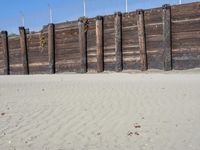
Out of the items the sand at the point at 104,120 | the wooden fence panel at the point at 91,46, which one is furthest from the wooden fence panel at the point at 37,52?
the sand at the point at 104,120

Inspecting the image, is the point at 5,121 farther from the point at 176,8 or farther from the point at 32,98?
the point at 176,8

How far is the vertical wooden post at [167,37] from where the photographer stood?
18.9m

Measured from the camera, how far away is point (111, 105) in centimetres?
987

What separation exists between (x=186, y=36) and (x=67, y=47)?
7.70 metres

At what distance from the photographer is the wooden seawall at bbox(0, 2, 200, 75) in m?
18.6

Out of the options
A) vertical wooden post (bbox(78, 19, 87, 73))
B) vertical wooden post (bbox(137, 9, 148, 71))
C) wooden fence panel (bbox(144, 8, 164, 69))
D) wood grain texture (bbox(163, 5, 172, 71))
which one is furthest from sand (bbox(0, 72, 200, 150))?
vertical wooden post (bbox(78, 19, 87, 73))

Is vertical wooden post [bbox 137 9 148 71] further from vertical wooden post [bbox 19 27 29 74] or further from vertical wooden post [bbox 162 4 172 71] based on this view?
vertical wooden post [bbox 19 27 29 74]

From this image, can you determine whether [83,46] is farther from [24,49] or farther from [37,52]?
[24,49]

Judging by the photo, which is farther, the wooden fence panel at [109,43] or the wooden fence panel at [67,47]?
the wooden fence panel at [67,47]

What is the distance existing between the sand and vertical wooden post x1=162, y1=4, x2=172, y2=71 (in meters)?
6.49

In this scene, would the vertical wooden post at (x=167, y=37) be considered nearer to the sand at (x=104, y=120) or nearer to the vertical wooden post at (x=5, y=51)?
the sand at (x=104, y=120)

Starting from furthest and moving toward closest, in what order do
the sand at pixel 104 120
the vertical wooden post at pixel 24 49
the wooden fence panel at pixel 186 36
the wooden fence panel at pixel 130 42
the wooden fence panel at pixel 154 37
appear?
1. the vertical wooden post at pixel 24 49
2. the wooden fence panel at pixel 130 42
3. the wooden fence panel at pixel 154 37
4. the wooden fence panel at pixel 186 36
5. the sand at pixel 104 120

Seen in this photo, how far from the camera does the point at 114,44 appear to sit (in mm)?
21484

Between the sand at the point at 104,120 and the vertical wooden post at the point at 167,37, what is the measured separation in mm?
6486
